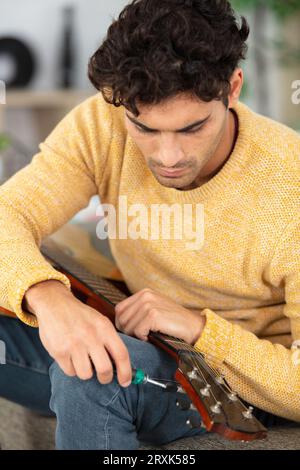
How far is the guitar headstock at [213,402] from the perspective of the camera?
2.75 feet

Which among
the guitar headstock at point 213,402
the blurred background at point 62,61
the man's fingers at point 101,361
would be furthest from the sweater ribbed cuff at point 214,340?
the blurred background at point 62,61

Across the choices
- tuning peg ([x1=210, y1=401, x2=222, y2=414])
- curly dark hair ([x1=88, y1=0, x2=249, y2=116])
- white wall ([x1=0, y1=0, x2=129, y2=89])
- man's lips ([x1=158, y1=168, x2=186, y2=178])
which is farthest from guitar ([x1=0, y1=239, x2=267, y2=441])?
white wall ([x1=0, y1=0, x2=129, y2=89])

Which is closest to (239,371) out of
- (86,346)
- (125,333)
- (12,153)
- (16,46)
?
(125,333)

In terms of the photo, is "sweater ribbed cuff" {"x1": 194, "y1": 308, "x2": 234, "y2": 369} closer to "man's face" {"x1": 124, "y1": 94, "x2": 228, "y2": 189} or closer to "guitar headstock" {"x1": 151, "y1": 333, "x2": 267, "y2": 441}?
"guitar headstock" {"x1": 151, "y1": 333, "x2": 267, "y2": 441}

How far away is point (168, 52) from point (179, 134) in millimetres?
127

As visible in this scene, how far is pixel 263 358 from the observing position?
1098 millimetres

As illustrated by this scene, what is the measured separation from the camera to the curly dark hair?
1002 millimetres

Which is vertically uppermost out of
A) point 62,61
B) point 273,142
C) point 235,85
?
point 235,85

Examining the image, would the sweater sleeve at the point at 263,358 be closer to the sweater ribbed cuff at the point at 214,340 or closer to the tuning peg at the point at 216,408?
the sweater ribbed cuff at the point at 214,340

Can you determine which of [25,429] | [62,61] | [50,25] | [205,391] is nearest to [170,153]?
[205,391]

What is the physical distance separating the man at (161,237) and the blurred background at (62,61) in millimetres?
3537

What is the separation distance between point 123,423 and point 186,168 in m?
0.40

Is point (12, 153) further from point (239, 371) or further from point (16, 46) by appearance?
point (239, 371)

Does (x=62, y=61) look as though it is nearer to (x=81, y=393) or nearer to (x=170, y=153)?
(x=170, y=153)
